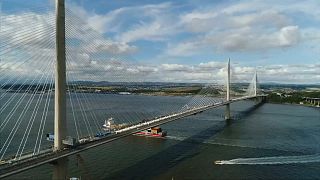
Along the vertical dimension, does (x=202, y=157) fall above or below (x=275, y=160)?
above

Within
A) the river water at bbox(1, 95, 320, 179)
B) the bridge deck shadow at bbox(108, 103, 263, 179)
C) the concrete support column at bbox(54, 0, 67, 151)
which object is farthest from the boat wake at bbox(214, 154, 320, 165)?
the concrete support column at bbox(54, 0, 67, 151)

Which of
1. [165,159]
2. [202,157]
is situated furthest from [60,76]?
[202,157]

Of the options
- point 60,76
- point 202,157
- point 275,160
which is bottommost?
point 275,160

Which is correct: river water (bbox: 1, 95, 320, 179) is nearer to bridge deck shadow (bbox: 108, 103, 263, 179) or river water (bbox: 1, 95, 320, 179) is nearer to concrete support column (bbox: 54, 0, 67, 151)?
bridge deck shadow (bbox: 108, 103, 263, 179)

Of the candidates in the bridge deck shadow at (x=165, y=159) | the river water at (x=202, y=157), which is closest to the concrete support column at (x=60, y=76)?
the river water at (x=202, y=157)

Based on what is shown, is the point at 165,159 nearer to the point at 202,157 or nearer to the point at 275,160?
the point at 202,157

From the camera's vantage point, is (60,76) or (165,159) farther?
(165,159)

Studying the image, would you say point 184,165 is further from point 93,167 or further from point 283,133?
point 283,133

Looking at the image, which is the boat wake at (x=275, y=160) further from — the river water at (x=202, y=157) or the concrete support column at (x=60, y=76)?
the concrete support column at (x=60, y=76)

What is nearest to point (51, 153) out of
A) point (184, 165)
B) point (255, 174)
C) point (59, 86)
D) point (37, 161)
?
point (37, 161)
